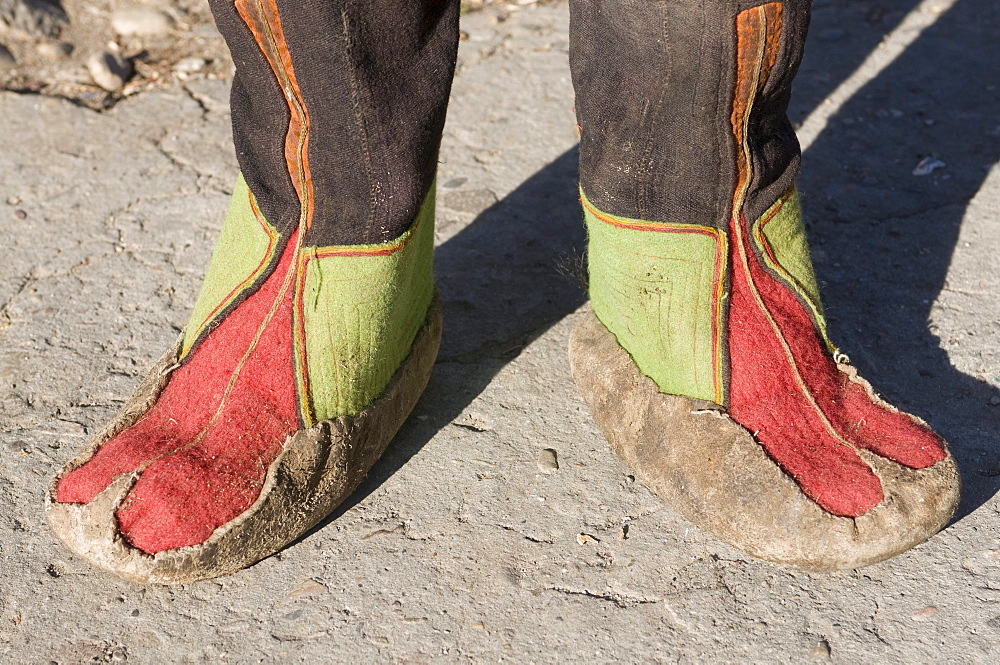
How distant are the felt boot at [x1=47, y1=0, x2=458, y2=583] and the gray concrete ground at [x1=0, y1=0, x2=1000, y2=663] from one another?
10cm

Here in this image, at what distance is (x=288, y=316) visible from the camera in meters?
1.38

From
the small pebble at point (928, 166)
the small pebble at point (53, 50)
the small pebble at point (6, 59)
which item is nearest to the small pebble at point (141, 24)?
the small pebble at point (53, 50)

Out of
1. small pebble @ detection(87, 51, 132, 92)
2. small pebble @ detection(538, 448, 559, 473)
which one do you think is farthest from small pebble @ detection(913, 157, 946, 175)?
small pebble @ detection(87, 51, 132, 92)

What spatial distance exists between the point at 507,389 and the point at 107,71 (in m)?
1.66

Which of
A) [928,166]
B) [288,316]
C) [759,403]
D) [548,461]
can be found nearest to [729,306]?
[759,403]

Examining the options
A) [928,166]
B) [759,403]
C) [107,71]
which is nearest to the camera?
[759,403]

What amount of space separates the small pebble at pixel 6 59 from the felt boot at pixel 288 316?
168 centimetres

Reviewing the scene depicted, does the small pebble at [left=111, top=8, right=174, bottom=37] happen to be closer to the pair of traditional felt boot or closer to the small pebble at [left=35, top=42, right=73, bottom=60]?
the small pebble at [left=35, top=42, right=73, bottom=60]

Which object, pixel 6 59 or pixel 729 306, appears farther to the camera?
pixel 6 59

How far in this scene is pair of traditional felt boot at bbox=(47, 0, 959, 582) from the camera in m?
1.25

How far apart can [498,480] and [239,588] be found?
1.32 feet

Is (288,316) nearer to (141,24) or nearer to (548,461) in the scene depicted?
(548,461)

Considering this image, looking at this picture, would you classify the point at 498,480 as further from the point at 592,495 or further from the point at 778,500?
the point at 778,500

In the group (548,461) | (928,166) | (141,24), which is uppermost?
(141,24)
